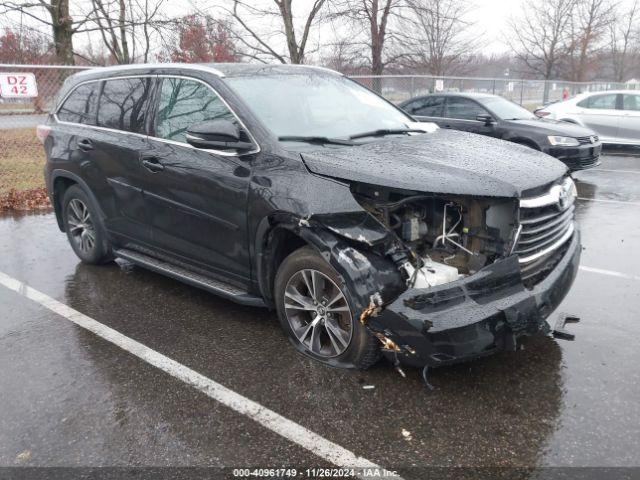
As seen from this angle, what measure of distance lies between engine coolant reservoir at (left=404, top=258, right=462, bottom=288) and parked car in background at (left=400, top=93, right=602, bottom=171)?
7.06 metres

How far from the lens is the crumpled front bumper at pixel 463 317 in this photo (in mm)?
2836

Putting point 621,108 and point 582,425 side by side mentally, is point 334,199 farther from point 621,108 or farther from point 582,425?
point 621,108

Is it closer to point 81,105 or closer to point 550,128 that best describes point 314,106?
point 81,105

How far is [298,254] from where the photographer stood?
342 cm

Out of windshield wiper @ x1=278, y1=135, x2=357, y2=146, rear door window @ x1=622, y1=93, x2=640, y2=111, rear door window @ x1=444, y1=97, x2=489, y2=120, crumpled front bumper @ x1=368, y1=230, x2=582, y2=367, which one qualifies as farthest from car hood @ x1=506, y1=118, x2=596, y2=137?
crumpled front bumper @ x1=368, y1=230, x2=582, y2=367

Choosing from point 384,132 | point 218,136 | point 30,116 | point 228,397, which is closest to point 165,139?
point 218,136

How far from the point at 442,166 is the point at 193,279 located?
6.86 feet

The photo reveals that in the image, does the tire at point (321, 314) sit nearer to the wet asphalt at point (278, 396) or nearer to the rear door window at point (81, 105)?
the wet asphalt at point (278, 396)

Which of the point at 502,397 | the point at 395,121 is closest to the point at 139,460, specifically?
the point at 502,397

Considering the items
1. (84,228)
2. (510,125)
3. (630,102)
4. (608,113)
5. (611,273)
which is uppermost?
(630,102)

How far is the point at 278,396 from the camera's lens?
10.4ft

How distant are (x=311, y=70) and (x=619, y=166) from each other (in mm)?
9624

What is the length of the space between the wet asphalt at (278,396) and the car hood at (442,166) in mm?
1179

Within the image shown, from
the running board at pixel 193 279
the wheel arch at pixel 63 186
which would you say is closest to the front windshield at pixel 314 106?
the running board at pixel 193 279
